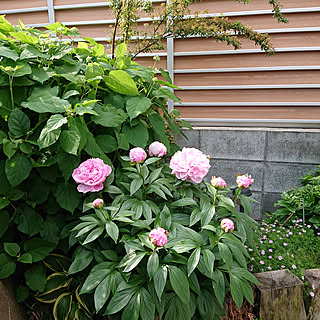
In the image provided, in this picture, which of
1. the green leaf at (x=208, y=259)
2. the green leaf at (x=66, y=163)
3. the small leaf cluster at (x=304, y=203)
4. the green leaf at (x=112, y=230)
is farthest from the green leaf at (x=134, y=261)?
the small leaf cluster at (x=304, y=203)

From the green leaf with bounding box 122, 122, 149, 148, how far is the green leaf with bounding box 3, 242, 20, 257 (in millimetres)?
702

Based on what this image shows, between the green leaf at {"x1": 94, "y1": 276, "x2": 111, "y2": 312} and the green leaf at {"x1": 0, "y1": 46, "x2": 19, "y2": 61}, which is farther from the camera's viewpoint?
the green leaf at {"x1": 0, "y1": 46, "x2": 19, "y2": 61}

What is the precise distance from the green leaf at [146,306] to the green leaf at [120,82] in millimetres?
923

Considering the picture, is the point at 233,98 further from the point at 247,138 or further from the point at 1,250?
the point at 1,250

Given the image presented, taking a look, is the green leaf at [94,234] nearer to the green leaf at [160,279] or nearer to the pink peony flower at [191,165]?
the green leaf at [160,279]

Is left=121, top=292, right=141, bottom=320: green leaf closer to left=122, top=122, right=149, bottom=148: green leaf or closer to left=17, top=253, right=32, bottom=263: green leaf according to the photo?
left=17, top=253, right=32, bottom=263: green leaf

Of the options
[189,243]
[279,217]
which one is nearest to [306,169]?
[279,217]

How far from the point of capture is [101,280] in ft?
3.84

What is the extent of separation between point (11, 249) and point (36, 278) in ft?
0.56

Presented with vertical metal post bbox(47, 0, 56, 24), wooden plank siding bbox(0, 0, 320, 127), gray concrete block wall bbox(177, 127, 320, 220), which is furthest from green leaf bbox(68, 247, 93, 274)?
vertical metal post bbox(47, 0, 56, 24)

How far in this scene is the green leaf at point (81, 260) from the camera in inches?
49.3

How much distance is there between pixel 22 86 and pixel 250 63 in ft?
7.19

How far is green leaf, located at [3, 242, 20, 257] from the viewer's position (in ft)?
4.29

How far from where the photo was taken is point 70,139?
1190 millimetres
